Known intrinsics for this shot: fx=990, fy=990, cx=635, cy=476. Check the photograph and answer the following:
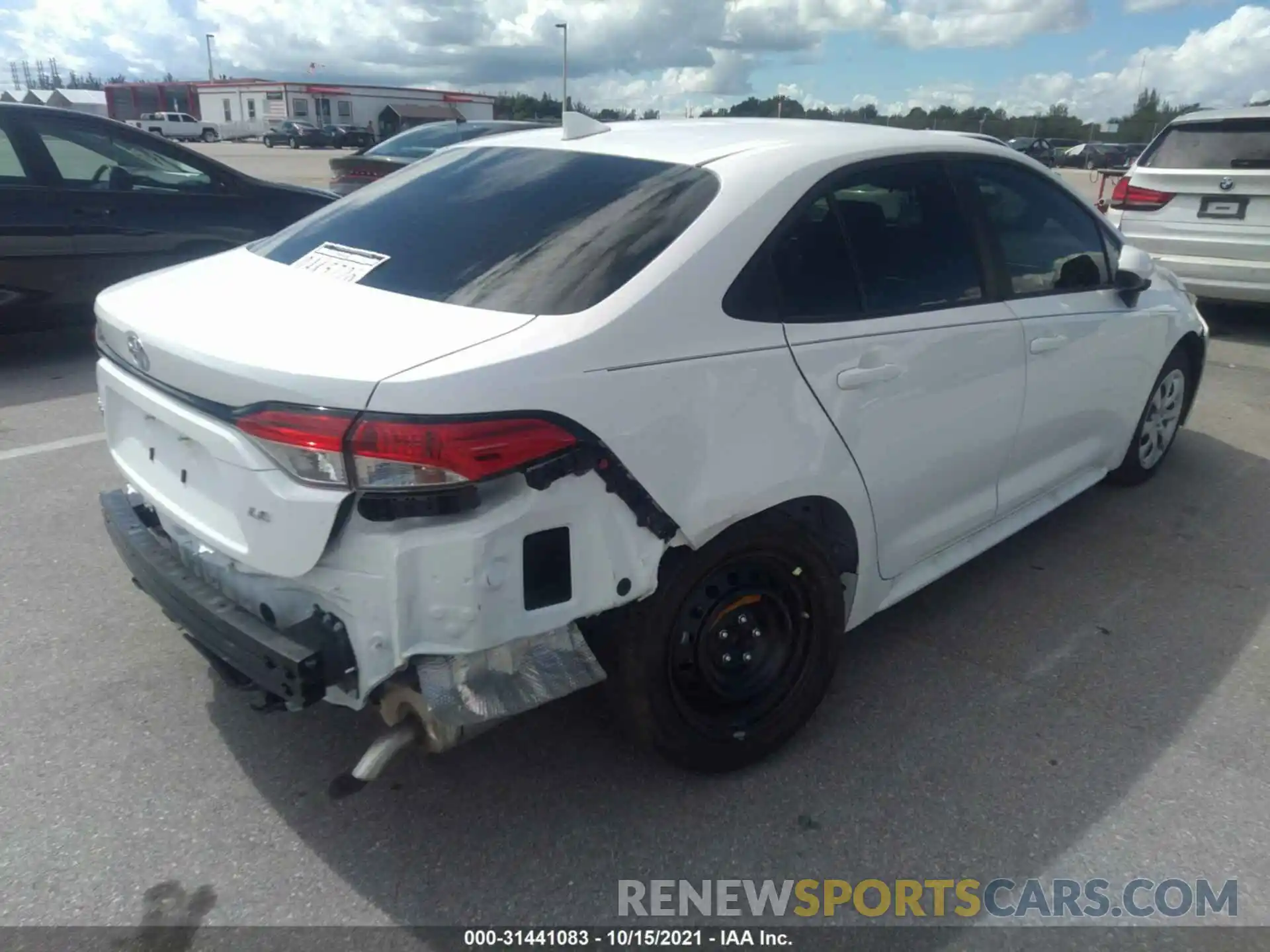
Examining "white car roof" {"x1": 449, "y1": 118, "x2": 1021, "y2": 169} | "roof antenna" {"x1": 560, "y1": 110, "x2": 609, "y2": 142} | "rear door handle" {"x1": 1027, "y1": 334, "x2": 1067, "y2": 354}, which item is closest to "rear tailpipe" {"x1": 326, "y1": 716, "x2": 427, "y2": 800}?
"white car roof" {"x1": 449, "y1": 118, "x2": 1021, "y2": 169}

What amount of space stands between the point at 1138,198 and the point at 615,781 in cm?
765

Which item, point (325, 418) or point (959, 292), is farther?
point (959, 292)

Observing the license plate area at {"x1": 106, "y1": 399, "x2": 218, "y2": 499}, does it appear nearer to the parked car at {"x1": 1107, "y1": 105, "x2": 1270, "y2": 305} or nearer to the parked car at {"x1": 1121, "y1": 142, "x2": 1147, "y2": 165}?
the parked car at {"x1": 1107, "y1": 105, "x2": 1270, "y2": 305}

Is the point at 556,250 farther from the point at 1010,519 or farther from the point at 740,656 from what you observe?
the point at 1010,519

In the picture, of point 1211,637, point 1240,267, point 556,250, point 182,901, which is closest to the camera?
point 182,901

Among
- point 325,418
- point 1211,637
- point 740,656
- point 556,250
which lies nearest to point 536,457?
point 325,418

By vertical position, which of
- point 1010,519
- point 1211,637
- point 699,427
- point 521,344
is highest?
point 521,344

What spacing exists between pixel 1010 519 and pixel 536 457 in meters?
2.29

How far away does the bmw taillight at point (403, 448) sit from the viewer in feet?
6.50

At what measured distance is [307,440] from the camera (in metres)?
2.04

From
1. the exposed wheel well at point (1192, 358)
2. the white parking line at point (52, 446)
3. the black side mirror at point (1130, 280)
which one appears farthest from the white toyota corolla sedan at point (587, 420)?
the white parking line at point (52, 446)

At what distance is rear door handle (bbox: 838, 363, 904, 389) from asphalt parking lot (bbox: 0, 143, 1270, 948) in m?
1.05

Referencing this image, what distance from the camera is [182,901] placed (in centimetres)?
231

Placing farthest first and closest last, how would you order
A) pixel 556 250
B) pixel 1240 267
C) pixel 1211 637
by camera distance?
pixel 1240 267, pixel 1211 637, pixel 556 250
